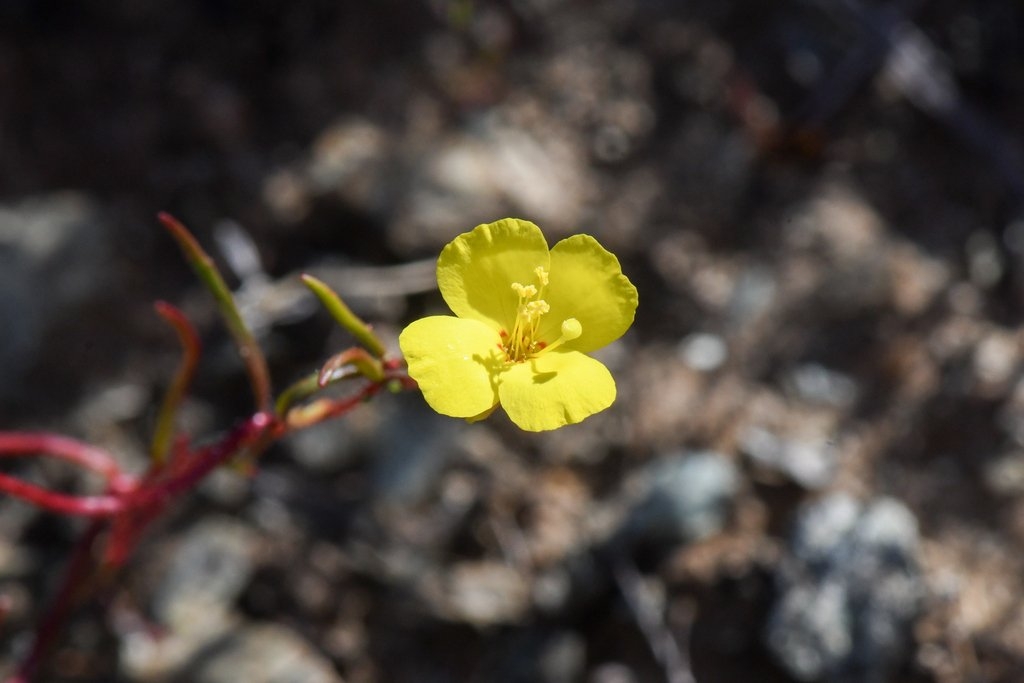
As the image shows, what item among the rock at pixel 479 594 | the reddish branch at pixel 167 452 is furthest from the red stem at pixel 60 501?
the rock at pixel 479 594

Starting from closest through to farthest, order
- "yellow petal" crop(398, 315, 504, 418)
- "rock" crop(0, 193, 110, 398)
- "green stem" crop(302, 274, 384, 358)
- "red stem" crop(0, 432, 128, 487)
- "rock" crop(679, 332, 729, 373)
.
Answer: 1. "yellow petal" crop(398, 315, 504, 418)
2. "green stem" crop(302, 274, 384, 358)
3. "red stem" crop(0, 432, 128, 487)
4. "rock" crop(0, 193, 110, 398)
5. "rock" crop(679, 332, 729, 373)

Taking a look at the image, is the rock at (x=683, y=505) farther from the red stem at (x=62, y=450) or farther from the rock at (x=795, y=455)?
the red stem at (x=62, y=450)

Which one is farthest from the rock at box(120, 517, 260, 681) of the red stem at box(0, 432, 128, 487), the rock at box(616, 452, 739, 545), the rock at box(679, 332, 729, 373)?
the rock at box(679, 332, 729, 373)

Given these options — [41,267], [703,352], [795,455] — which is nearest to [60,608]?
[41,267]

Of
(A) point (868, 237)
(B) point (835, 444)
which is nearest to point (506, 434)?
(B) point (835, 444)

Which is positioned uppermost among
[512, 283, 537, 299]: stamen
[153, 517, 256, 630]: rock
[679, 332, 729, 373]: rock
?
[512, 283, 537, 299]: stamen

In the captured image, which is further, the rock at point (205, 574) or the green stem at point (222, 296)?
the rock at point (205, 574)

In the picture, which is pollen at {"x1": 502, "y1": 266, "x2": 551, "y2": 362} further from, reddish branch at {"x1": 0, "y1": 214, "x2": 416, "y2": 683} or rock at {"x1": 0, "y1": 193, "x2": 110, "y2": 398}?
rock at {"x1": 0, "y1": 193, "x2": 110, "y2": 398}
